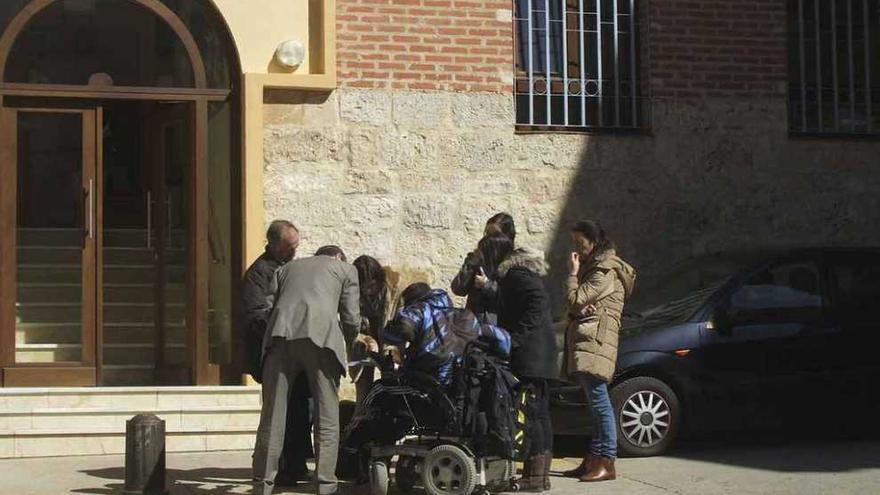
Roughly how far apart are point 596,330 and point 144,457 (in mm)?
2916

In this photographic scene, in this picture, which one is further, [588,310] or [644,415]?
[644,415]

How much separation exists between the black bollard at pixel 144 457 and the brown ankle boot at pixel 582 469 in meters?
2.64

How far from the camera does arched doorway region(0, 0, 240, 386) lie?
39.9 ft

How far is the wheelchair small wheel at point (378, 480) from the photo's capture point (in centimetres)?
895

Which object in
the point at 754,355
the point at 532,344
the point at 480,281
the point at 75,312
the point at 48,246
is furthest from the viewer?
the point at 48,246

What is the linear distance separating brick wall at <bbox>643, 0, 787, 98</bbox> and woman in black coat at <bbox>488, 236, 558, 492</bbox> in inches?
184

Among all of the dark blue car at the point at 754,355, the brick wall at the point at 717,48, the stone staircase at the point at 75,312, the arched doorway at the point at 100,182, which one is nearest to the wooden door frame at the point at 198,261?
the arched doorway at the point at 100,182

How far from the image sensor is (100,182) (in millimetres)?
12320

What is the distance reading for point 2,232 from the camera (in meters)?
12.0

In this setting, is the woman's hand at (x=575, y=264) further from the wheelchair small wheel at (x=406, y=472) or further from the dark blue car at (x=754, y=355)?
the wheelchair small wheel at (x=406, y=472)

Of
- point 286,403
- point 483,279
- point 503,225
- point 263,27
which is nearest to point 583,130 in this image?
point 263,27

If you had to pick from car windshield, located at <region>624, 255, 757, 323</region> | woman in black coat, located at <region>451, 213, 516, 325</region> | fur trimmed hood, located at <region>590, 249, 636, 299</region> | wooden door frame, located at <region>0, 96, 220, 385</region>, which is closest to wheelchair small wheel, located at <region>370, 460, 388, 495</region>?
woman in black coat, located at <region>451, 213, 516, 325</region>

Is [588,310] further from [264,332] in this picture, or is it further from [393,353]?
[264,332]

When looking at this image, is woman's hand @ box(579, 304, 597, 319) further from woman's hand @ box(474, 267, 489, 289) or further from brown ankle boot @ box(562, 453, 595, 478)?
brown ankle boot @ box(562, 453, 595, 478)
